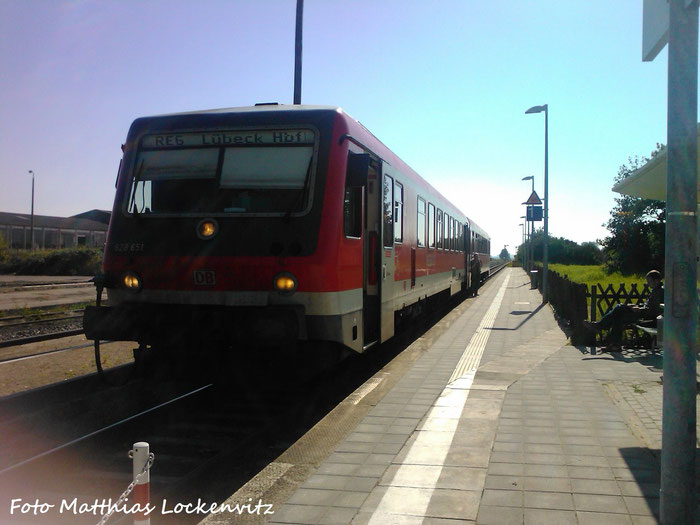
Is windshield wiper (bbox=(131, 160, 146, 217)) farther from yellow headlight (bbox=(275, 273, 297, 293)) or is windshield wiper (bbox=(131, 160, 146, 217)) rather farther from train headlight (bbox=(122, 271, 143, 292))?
yellow headlight (bbox=(275, 273, 297, 293))

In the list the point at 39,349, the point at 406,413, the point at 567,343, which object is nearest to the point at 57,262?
the point at 39,349

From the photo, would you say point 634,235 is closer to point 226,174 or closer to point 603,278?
point 603,278

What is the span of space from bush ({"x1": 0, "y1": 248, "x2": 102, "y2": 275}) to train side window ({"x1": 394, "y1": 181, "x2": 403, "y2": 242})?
4447 centimetres

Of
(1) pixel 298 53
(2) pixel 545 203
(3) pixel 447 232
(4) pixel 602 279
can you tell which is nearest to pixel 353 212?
(1) pixel 298 53

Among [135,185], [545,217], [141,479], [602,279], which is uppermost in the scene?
[545,217]

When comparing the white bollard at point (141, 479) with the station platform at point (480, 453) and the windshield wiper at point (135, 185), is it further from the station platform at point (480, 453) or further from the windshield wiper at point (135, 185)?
the windshield wiper at point (135, 185)

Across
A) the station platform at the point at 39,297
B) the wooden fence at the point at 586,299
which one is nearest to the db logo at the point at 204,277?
the wooden fence at the point at 586,299

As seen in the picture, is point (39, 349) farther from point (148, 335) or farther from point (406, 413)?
point (406, 413)

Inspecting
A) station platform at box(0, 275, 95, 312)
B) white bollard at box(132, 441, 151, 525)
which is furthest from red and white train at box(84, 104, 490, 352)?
station platform at box(0, 275, 95, 312)

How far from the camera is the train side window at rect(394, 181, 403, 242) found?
32.1 ft

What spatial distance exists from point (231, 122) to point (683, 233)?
488 cm

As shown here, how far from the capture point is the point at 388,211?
918cm

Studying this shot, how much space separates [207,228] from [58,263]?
49546mm

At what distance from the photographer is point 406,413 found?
21.9 feet
